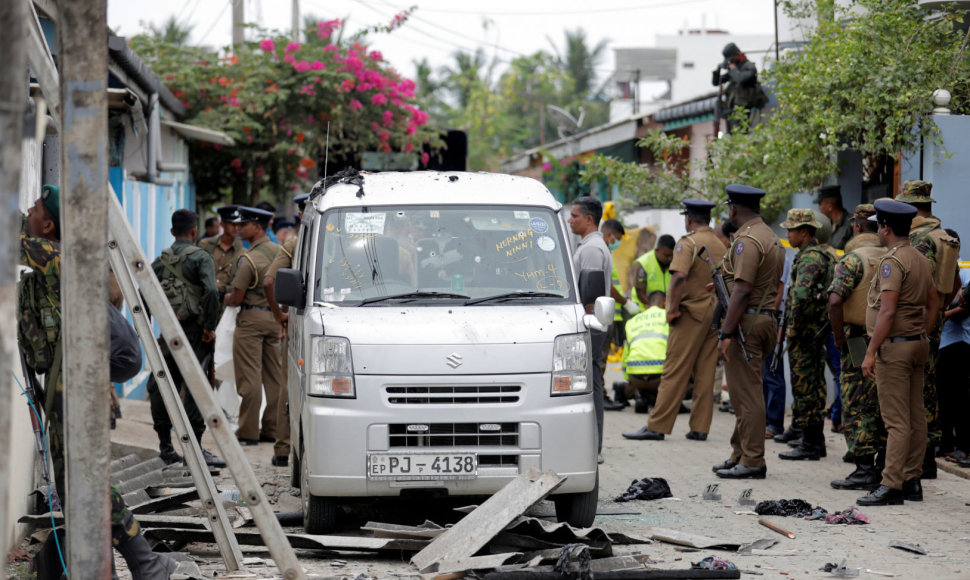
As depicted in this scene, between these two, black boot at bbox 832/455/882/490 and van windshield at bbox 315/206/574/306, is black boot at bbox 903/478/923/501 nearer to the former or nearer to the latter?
black boot at bbox 832/455/882/490

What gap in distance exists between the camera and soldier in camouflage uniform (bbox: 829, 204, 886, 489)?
8859mm

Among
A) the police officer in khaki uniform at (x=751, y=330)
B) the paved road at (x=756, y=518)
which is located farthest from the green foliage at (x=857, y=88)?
the paved road at (x=756, y=518)

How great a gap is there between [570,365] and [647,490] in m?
1.94

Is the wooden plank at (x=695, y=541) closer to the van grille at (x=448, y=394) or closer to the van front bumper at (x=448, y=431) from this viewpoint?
the van front bumper at (x=448, y=431)

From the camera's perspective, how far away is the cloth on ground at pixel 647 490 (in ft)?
28.7

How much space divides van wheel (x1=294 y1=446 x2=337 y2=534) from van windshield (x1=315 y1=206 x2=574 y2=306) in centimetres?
119

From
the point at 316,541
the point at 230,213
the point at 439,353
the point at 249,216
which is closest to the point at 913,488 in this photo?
the point at 439,353

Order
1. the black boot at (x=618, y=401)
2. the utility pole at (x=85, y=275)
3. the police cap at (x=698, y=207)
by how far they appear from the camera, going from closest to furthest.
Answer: the utility pole at (x=85, y=275), the police cap at (x=698, y=207), the black boot at (x=618, y=401)

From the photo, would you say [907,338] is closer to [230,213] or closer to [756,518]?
[756,518]

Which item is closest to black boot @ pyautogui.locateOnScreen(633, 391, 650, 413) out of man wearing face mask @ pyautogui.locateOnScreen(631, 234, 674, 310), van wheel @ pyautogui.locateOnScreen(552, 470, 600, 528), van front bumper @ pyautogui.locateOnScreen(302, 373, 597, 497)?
man wearing face mask @ pyautogui.locateOnScreen(631, 234, 674, 310)

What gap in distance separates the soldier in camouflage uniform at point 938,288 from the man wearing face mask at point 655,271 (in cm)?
459

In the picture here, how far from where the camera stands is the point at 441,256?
304 inches

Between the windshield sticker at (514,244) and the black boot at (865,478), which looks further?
the black boot at (865,478)

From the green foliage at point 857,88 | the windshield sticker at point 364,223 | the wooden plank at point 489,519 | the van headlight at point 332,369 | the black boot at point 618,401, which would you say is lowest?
the black boot at point 618,401
